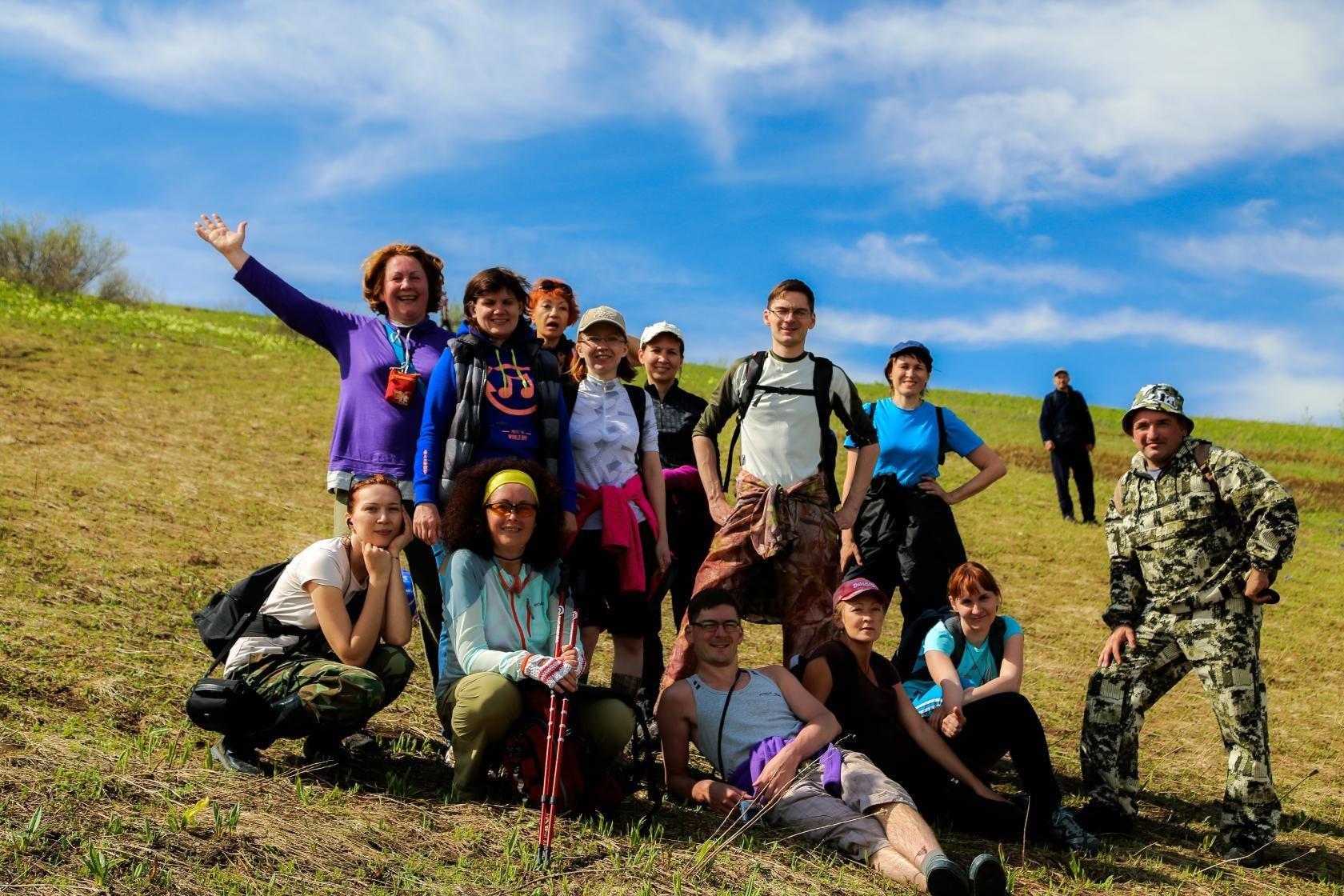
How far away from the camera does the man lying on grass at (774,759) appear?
4.32m

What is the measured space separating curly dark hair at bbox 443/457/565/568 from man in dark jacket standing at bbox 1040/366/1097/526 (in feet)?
40.2

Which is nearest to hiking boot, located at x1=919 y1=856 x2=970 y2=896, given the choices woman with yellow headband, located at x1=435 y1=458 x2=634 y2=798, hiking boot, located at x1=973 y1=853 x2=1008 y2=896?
hiking boot, located at x1=973 y1=853 x2=1008 y2=896

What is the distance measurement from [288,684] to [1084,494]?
14170 millimetres

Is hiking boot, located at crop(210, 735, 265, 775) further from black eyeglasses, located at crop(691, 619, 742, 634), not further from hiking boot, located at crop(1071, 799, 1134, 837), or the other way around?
hiking boot, located at crop(1071, 799, 1134, 837)

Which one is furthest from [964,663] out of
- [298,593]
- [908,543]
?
[298,593]

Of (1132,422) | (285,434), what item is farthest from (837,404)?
(285,434)

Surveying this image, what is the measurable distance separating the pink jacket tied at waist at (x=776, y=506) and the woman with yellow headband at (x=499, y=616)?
1.15m

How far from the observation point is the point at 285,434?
664 inches

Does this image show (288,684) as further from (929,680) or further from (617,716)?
(929,680)

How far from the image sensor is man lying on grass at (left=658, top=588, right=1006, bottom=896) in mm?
4320

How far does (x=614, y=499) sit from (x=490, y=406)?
749mm

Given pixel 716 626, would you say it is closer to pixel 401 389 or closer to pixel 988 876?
pixel 988 876

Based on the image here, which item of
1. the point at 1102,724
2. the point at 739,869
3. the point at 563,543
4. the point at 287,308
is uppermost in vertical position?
the point at 287,308

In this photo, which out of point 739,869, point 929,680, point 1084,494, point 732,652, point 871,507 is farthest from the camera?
point 1084,494
